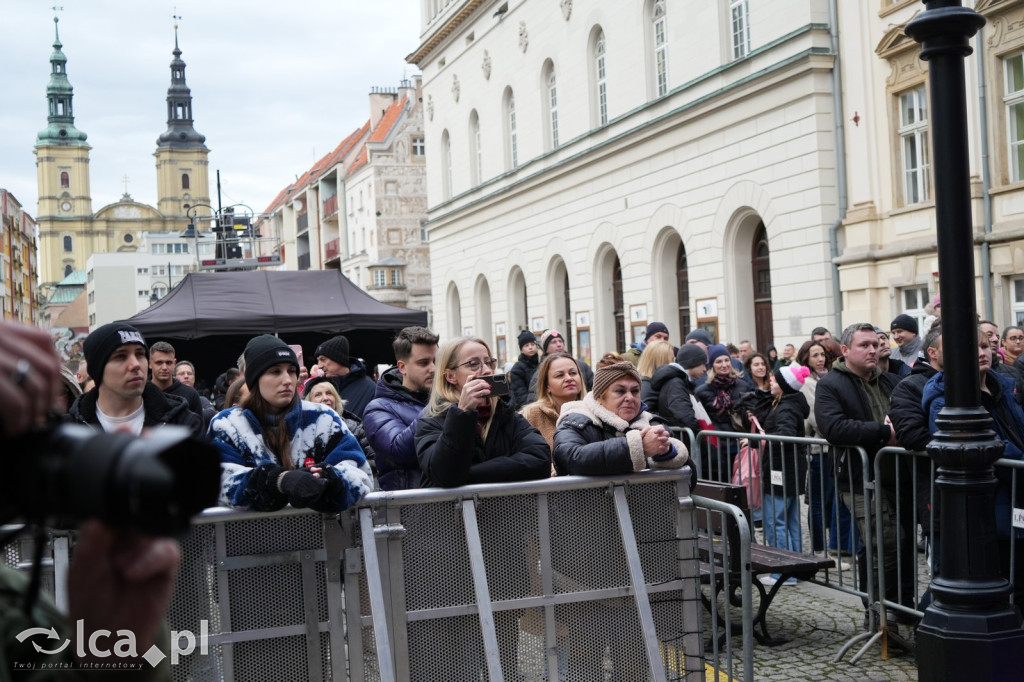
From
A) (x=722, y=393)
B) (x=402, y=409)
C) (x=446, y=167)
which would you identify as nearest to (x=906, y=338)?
(x=722, y=393)

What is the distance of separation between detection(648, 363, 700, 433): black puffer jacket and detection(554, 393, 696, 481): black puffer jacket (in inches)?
141

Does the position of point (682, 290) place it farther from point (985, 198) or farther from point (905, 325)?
point (905, 325)

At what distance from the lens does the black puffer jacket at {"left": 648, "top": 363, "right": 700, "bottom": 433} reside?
9.53m

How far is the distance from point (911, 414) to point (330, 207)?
76491mm

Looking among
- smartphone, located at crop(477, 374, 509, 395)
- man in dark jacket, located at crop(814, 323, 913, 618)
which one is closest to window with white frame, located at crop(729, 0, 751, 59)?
man in dark jacket, located at crop(814, 323, 913, 618)

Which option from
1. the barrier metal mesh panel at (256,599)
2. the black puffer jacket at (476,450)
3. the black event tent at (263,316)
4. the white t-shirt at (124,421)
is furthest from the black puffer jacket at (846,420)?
the black event tent at (263,316)

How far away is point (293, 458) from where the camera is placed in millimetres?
4898

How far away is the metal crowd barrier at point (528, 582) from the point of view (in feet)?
15.6

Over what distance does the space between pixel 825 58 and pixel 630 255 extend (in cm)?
949

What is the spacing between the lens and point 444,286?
47250mm

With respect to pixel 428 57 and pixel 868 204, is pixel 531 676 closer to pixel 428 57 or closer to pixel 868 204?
pixel 868 204

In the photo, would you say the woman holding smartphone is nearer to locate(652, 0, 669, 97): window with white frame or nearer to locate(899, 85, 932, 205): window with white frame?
locate(899, 85, 932, 205): window with white frame

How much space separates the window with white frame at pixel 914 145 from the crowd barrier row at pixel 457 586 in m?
16.9

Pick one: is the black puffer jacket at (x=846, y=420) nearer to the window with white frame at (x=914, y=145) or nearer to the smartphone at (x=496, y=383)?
the smartphone at (x=496, y=383)
